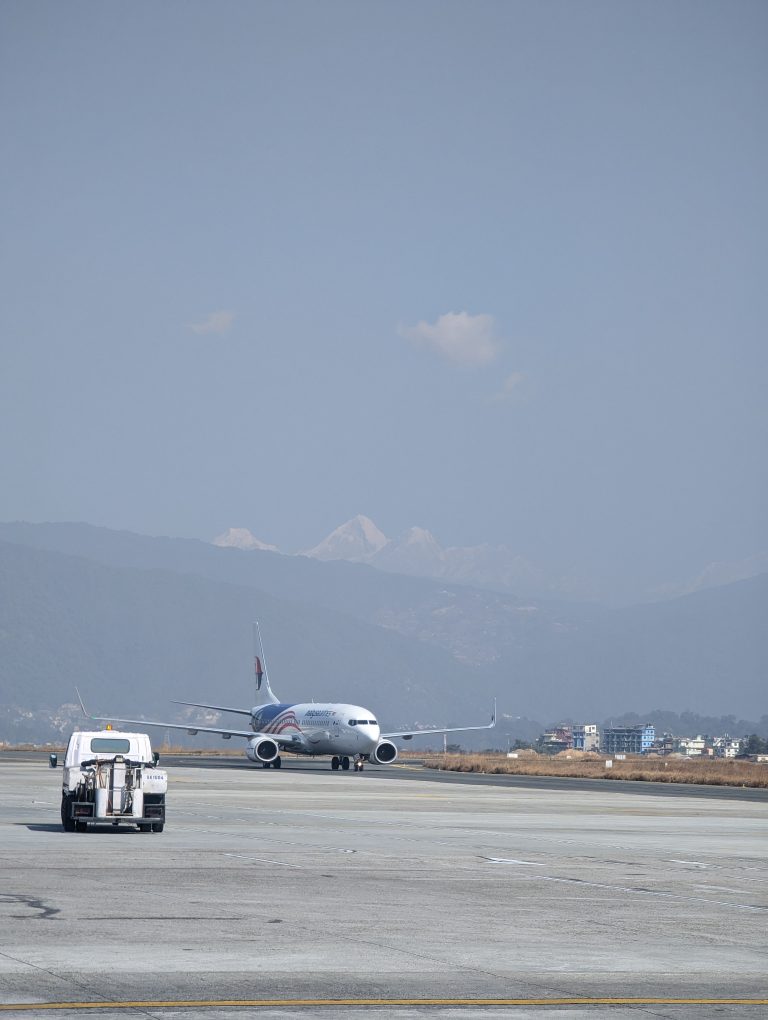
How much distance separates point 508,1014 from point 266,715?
89.4 m

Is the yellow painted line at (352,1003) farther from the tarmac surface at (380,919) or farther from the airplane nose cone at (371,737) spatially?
the airplane nose cone at (371,737)

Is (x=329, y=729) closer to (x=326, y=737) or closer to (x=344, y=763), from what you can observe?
(x=326, y=737)

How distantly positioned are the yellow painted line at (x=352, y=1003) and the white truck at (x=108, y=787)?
20.2m

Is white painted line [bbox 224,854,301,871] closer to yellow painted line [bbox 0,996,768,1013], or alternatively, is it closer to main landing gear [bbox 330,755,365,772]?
yellow painted line [bbox 0,996,768,1013]

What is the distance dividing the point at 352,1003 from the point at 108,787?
69.0 feet

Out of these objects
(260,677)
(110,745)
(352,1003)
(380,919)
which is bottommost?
(352,1003)

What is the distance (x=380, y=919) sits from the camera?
69.3ft

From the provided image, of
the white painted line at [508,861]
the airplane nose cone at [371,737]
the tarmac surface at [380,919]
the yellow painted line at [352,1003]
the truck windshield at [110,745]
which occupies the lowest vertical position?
the yellow painted line at [352,1003]

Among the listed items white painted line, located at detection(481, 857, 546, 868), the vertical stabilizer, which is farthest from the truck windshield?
the vertical stabilizer

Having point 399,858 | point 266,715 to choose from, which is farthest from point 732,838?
point 266,715

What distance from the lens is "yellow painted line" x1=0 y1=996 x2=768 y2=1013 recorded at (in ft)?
46.6

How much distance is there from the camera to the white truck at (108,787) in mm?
34844

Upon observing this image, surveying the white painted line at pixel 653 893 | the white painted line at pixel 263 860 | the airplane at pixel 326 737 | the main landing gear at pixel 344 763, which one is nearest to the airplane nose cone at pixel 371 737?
the airplane at pixel 326 737

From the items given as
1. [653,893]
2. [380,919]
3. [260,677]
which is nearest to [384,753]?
[260,677]
